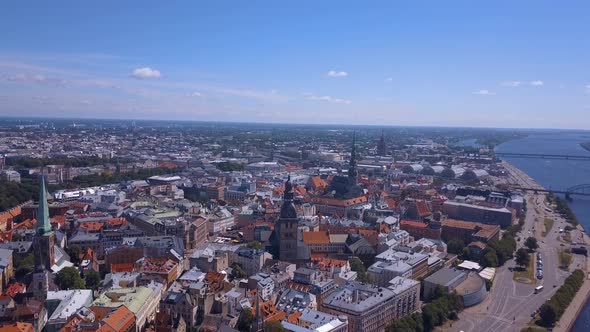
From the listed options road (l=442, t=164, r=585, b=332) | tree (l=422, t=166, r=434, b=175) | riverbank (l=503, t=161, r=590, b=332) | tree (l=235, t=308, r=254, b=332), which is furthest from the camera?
tree (l=422, t=166, r=434, b=175)

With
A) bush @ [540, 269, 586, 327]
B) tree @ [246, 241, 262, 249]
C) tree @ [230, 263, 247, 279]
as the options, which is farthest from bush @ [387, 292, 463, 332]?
tree @ [246, 241, 262, 249]

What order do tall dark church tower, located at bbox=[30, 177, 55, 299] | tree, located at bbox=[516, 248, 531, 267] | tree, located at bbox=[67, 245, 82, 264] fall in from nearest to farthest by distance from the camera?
tall dark church tower, located at bbox=[30, 177, 55, 299], tree, located at bbox=[67, 245, 82, 264], tree, located at bbox=[516, 248, 531, 267]

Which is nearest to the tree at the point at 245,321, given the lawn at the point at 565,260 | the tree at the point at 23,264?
the tree at the point at 23,264

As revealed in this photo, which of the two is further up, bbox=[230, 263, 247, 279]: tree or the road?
bbox=[230, 263, 247, 279]: tree

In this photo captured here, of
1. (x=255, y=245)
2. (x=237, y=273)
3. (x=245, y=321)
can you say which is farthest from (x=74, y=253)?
(x=245, y=321)

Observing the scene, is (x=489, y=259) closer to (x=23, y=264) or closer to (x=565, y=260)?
(x=565, y=260)

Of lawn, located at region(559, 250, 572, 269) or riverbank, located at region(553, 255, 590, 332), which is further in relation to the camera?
lawn, located at region(559, 250, 572, 269)

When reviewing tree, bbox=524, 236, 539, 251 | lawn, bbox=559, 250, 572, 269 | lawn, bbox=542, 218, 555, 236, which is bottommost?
lawn, bbox=542, 218, 555, 236

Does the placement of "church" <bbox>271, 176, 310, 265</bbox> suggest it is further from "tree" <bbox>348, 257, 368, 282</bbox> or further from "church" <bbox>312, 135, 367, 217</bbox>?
"church" <bbox>312, 135, 367, 217</bbox>
